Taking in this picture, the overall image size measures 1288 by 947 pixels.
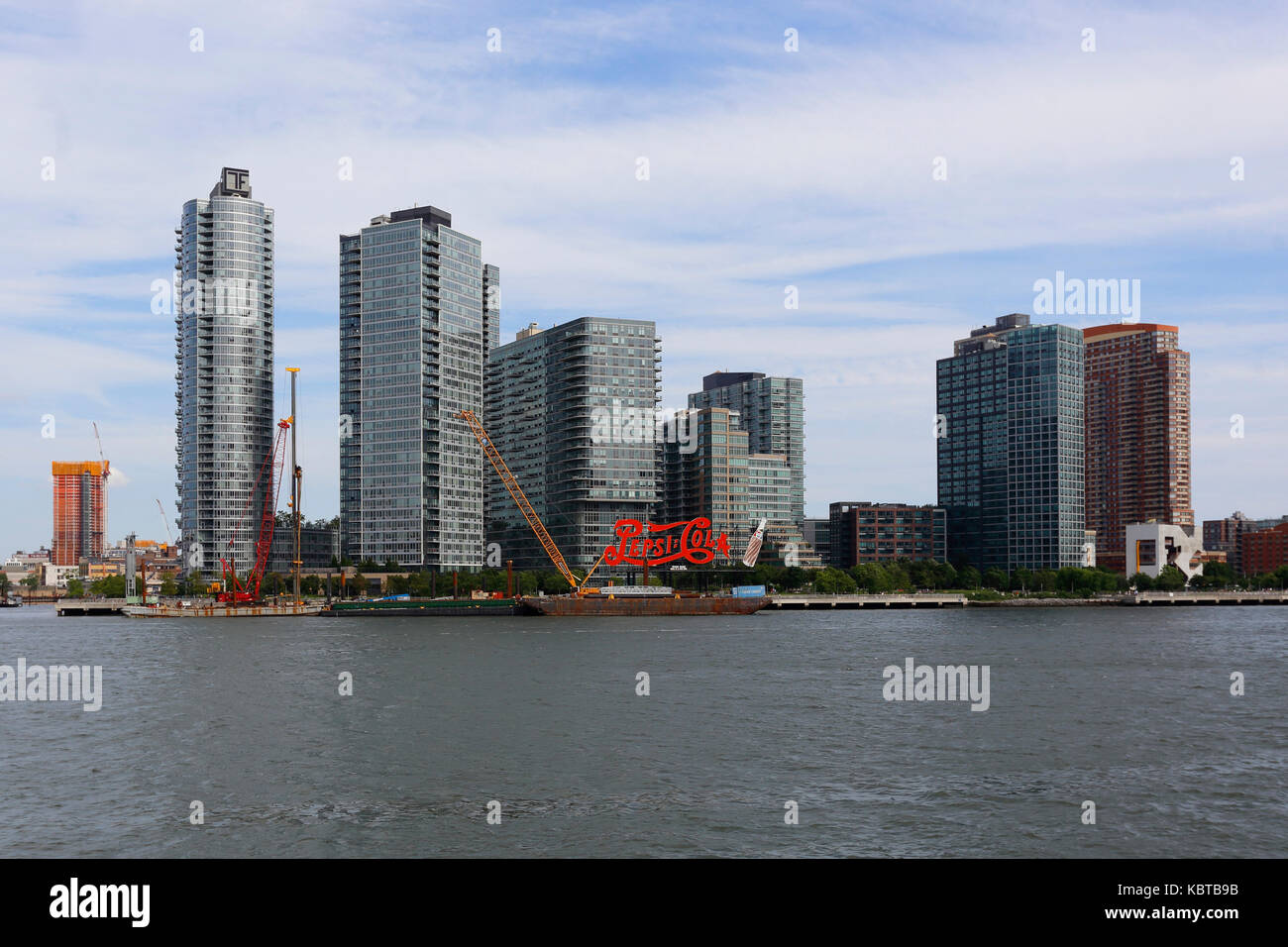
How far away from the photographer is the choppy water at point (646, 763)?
36.0 m

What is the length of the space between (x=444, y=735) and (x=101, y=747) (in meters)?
17.5

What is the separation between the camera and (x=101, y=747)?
55.5 metres

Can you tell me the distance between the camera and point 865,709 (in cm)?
6850

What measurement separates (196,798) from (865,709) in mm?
41359

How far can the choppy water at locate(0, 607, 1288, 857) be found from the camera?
3603 centimetres

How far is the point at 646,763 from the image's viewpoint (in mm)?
49219
